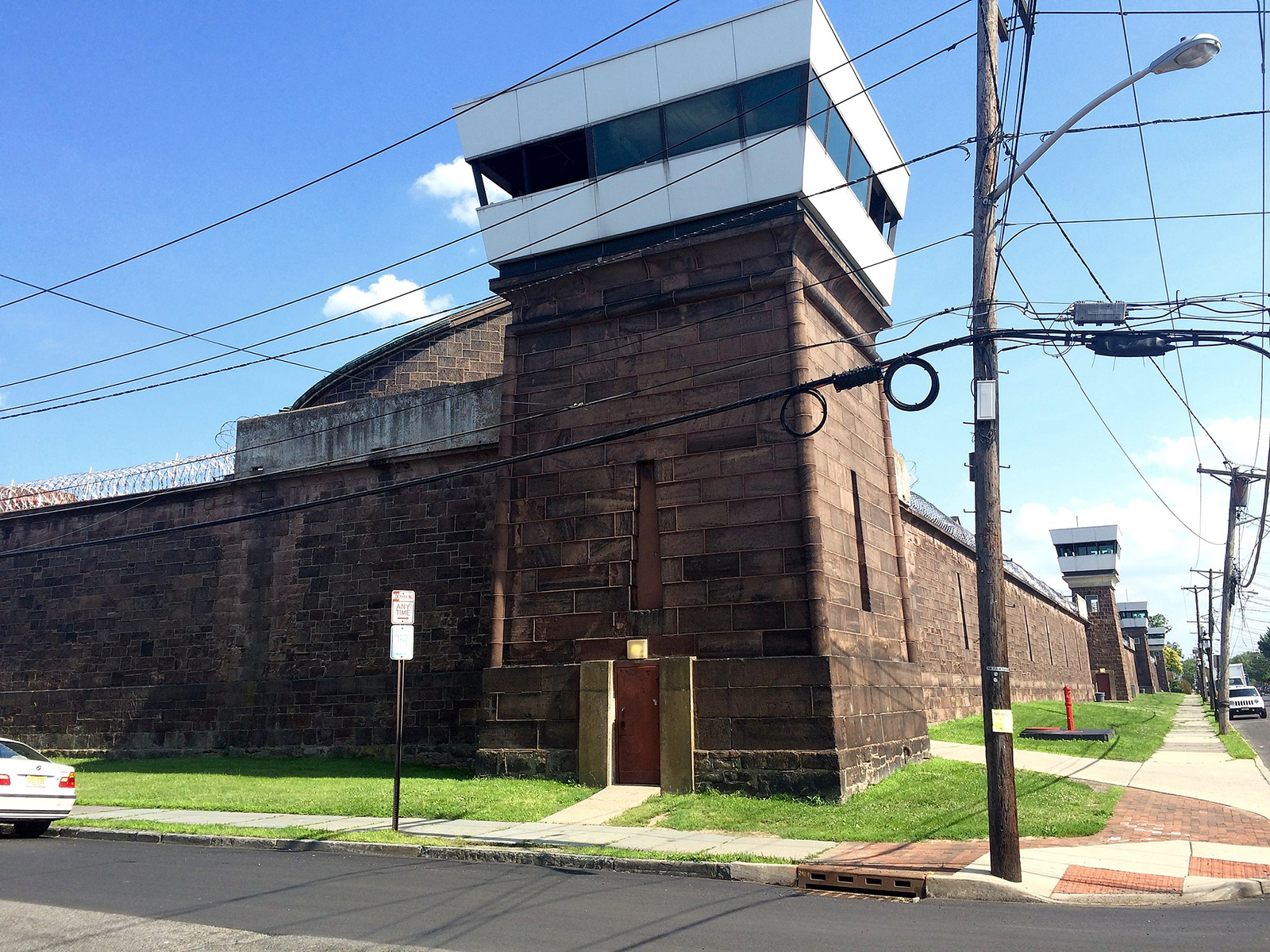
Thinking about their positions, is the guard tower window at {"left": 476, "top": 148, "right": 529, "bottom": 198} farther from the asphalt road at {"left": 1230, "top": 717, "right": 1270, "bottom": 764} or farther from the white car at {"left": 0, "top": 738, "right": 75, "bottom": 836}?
the asphalt road at {"left": 1230, "top": 717, "right": 1270, "bottom": 764}

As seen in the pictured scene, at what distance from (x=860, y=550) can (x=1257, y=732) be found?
88.2ft

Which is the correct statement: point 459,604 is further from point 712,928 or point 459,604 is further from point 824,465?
point 712,928

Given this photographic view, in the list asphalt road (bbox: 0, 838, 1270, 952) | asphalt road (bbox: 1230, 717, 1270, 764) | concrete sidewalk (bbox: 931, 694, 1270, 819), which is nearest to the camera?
asphalt road (bbox: 0, 838, 1270, 952)

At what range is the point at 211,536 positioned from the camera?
23.6m

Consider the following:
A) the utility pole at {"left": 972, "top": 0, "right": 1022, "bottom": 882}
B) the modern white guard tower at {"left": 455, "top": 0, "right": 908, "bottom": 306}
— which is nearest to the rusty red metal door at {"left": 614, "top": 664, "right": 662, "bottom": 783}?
the utility pole at {"left": 972, "top": 0, "right": 1022, "bottom": 882}

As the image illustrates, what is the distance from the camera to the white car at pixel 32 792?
13.0 meters

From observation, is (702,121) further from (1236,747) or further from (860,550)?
(1236,747)

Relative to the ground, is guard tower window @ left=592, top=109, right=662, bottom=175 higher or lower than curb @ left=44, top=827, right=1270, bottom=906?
higher

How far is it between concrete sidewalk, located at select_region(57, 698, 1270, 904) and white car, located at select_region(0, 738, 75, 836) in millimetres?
874

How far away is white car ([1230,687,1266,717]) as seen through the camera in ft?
160

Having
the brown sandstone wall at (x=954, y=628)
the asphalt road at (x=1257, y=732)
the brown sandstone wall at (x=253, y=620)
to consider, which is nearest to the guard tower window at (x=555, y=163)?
the brown sandstone wall at (x=253, y=620)

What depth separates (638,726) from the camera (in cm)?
1520

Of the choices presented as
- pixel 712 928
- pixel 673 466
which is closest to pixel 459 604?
pixel 673 466

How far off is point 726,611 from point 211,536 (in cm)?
1488
